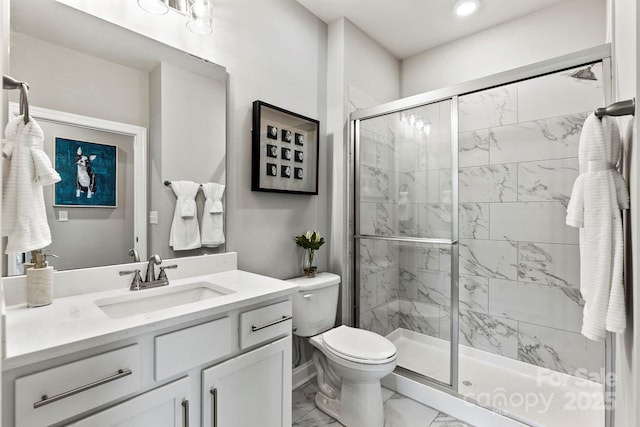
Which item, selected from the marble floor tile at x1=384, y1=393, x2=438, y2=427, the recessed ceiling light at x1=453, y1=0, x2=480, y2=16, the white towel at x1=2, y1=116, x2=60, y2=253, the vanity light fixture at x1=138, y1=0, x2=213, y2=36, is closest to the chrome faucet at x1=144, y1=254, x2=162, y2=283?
the white towel at x1=2, y1=116, x2=60, y2=253

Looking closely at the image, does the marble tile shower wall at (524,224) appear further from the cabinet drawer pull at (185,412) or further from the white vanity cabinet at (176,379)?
the cabinet drawer pull at (185,412)

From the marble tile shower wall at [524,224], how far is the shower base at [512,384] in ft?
0.31

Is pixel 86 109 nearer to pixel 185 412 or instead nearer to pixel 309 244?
pixel 185 412

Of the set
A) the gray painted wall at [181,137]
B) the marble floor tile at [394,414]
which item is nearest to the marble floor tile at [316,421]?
the marble floor tile at [394,414]

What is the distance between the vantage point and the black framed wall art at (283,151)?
190 centimetres

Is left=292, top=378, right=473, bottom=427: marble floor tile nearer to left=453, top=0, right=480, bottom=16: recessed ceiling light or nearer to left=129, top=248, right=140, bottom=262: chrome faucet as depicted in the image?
left=129, top=248, right=140, bottom=262: chrome faucet

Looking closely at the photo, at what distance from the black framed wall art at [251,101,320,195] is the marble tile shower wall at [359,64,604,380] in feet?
1.48

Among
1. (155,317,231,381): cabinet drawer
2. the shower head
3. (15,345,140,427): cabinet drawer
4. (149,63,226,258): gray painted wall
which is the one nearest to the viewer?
(15,345,140,427): cabinet drawer

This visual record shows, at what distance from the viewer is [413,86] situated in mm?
2977

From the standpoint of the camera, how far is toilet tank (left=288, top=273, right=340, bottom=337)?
6.35ft

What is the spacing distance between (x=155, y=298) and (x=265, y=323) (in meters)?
0.50

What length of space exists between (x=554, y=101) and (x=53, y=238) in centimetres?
301

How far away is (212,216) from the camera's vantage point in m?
1.71

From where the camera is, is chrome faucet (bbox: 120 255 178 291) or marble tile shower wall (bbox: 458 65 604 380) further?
marble tile shower wall (bbox: 458 65 604 380)
